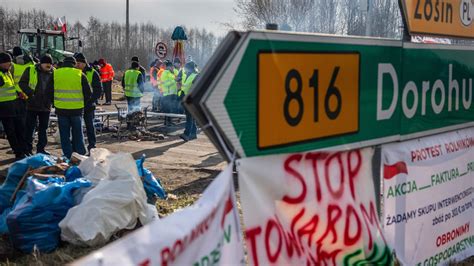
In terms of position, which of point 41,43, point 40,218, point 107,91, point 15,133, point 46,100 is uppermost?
point 41,43

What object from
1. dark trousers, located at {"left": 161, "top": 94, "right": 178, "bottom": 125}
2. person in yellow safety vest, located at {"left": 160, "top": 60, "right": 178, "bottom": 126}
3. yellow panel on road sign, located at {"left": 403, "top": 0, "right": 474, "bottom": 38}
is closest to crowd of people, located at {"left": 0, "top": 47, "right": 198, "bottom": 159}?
person in yellow safety vest, located at {"left": 160, "top": 60, "right": 178, "bottom": 126}

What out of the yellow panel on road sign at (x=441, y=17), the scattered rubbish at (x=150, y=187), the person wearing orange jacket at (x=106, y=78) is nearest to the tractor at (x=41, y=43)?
the person wearing orange jacket at (x=106, y=78)

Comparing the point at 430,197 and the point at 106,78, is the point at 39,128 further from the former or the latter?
the point at 106,78

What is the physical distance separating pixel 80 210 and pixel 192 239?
2.79 metres

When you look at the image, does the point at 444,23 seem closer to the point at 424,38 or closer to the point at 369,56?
the point at 424,38

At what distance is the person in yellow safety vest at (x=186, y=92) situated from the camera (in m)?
12.4

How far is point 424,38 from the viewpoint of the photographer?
12.3ft

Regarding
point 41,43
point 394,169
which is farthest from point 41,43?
point 394,169

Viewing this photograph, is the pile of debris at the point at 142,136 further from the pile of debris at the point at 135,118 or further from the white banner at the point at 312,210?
the white banner at the point at 312,210

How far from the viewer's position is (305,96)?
252 centimetres

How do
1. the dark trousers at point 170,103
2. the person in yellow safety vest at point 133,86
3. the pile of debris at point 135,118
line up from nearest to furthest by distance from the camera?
the pile of debris at point 135,118 → the person in yellow safety vest at point 133,86 → the dark trousers at point 170,103

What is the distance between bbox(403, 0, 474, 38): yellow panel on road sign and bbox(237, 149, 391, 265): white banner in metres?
1.09

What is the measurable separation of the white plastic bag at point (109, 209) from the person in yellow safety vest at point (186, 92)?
21.5 ft

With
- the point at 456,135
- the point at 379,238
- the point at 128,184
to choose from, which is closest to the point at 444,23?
the point at 456,135
